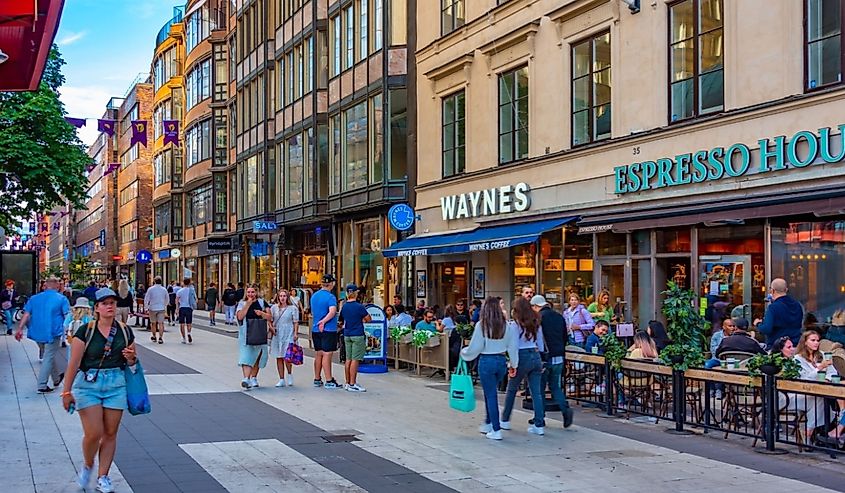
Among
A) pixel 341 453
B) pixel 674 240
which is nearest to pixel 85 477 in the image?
pixel 341 453

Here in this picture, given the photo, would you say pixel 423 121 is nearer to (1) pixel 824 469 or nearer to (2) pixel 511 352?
(2) pixel 511 352

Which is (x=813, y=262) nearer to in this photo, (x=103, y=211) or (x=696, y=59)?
(x=696, y=59)

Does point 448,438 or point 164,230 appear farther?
point 164,230

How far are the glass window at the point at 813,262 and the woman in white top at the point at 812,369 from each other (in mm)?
3437

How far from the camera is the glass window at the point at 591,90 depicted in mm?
19406

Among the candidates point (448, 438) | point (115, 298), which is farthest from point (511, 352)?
point (115, 298)

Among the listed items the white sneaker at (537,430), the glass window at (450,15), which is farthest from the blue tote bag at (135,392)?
the glass window at (450,15)

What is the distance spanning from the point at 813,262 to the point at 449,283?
13.2 m

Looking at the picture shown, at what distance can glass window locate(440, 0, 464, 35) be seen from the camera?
25.5m

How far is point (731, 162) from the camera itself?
15773 mm

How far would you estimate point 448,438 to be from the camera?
35.3 ft

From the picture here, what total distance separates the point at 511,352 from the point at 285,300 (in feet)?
19.5

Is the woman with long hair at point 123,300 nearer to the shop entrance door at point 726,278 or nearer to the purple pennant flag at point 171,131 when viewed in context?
the shop entrance door at point 726,278

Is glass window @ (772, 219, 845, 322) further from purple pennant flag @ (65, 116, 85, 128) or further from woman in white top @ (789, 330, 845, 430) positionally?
purple pennant flag @ (65, 116, 85, 128)
